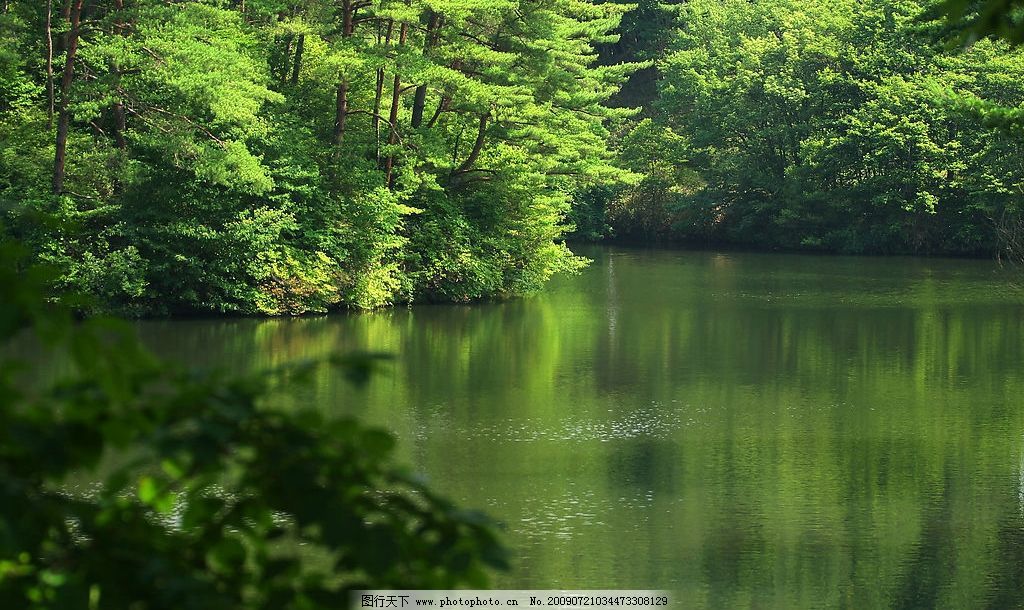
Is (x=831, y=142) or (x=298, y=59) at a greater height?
(x=298, y=59)

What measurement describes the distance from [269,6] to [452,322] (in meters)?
5.97

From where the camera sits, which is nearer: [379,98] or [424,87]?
[379,98]

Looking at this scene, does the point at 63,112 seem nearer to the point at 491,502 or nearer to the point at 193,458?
the point at 491,502

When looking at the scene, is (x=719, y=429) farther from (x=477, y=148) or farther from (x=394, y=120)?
(x=477, y=148)

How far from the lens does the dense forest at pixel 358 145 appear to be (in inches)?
854

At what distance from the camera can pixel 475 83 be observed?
2589cm

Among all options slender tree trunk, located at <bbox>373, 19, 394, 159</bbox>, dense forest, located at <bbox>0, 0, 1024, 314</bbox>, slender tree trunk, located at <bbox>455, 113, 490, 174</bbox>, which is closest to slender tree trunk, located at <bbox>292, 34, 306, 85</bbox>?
dense forest, located at <bbox>0, 0, 1024, 314</bbox>

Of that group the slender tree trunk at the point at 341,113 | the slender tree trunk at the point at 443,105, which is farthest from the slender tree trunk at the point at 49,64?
the slender tree trunk at the point at 443,105

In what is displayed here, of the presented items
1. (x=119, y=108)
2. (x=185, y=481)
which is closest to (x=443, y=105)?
(x=119, y=108)

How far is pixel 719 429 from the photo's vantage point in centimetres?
1543

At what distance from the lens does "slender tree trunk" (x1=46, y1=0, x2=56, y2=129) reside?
21117 mm

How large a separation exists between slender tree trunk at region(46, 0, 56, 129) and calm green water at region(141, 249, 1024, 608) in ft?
12.0

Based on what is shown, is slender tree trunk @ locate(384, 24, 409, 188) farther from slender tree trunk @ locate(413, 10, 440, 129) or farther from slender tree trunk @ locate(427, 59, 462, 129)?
slender tree trunk @ locate(427, 59, 462, 129)

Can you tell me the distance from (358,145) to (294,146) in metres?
1.43
